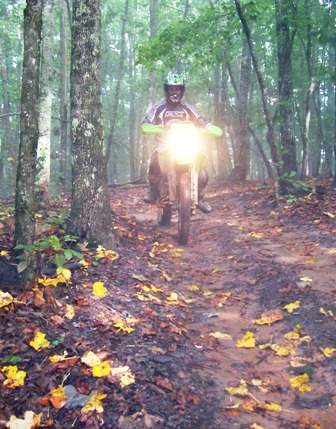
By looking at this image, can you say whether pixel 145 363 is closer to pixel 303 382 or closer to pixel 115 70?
pixel 303 382

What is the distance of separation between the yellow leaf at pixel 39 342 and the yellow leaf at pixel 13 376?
26 centimetres

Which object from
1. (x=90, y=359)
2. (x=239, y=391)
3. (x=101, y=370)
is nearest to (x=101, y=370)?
(x=101, y=370)

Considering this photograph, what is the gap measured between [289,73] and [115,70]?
25.5m

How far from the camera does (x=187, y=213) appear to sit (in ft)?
21.7

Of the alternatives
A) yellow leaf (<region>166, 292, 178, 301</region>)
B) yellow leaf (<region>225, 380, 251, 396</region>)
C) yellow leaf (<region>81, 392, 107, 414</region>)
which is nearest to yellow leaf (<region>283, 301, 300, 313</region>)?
yellow leaf (<region>166, 292, 178, 301</region>)

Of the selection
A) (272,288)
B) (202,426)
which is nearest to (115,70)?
(272,288)

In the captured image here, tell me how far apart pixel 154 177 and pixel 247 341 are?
14.5 feet

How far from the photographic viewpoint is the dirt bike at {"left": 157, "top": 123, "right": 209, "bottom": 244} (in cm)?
632

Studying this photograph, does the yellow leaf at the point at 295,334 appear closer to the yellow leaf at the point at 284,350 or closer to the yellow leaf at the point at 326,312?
the yellow leaf at the point at 284,350

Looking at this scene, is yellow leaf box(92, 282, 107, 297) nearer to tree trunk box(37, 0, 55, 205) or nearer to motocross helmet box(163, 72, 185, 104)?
motocross helmet box(163, 72, 185, 104)

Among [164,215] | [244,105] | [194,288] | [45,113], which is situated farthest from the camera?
[244,105]

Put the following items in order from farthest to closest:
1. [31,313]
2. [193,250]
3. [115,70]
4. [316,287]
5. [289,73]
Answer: [115,70], [289,73], [193,250], [316,287], [31,313]

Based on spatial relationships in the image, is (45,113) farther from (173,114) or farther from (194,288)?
(194,288)

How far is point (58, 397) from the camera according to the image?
2307mm
